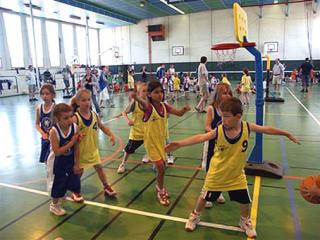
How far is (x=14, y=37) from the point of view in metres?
20.4

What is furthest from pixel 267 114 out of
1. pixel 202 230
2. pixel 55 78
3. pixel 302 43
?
pixel 55 78

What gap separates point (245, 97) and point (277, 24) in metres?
14.2

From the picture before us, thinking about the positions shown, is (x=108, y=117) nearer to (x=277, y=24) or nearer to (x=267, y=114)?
(x=267, y=114)

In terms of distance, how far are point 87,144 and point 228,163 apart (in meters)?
1.75

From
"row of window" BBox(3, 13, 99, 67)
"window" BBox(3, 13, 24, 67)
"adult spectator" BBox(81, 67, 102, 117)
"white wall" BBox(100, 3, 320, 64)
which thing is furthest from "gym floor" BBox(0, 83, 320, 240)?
"white wall" BBox(100, 3, 320, 64)

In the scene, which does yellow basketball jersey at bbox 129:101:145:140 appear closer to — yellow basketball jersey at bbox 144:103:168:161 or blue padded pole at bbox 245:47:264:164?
yellow basketball jersey at bbox 144:103:168:161

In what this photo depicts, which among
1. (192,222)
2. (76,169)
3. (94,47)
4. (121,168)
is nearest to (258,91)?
(192,222)

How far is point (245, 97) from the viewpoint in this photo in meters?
12.1

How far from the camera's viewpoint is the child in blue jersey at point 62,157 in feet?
10.2

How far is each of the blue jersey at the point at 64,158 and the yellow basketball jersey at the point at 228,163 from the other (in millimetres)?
1607

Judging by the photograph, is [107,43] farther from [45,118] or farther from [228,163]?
[228,163]

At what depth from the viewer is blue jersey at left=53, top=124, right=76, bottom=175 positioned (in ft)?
10.4

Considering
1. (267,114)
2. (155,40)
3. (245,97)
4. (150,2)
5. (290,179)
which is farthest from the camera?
(155,40)

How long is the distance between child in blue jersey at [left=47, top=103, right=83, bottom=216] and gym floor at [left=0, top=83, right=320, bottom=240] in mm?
288
